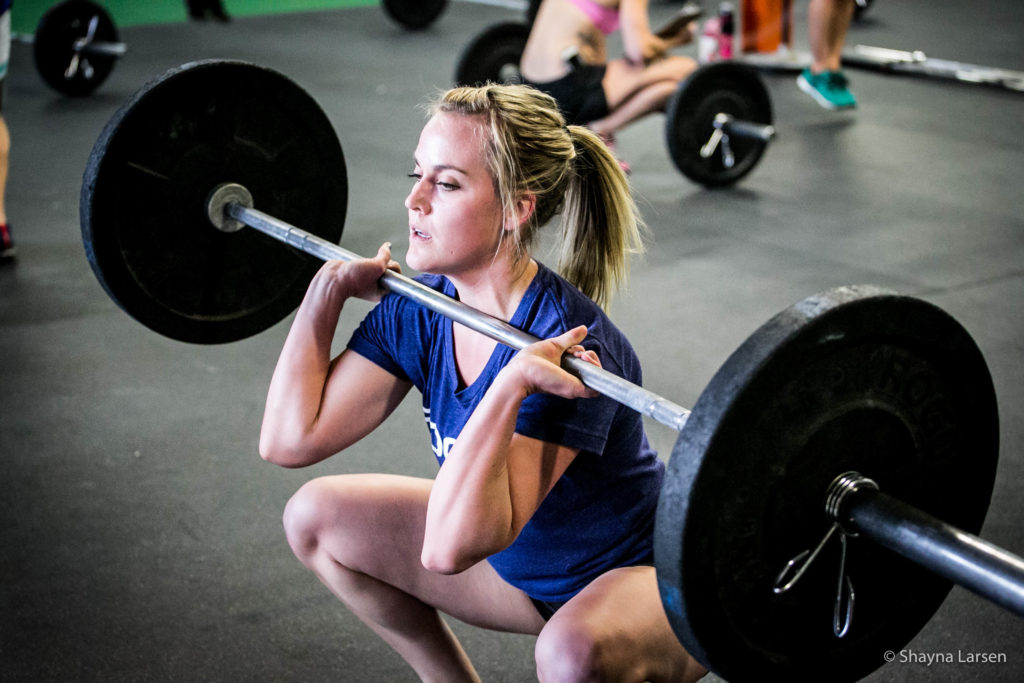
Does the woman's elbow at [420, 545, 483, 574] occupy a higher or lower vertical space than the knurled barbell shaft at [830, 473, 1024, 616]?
lower

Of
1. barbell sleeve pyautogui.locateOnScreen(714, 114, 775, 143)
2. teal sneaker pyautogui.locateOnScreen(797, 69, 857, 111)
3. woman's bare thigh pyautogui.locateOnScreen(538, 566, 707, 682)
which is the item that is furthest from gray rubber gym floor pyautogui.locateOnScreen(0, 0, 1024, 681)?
woman's bare thigh pyautogui.locateOnScreen(538, 566, 707, 682)

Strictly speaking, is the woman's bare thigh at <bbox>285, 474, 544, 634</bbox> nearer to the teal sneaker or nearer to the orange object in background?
the teal sneaker

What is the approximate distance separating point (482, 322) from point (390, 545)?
0.37m

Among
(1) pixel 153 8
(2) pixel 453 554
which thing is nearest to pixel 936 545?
(2) pixel 453 554

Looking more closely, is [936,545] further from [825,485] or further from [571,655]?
[571,655]

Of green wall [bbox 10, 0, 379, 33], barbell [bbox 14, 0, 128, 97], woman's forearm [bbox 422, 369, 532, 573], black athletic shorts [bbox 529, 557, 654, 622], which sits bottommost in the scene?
green wall [bbox 10, 0, 379, 33]

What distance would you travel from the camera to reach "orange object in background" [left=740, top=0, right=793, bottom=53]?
5.82m

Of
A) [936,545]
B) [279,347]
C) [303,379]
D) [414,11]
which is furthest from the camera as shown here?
[414,11]

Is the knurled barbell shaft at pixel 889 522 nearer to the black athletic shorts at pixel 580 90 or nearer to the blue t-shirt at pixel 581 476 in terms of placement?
the blue t-shirt at pixel 581 476

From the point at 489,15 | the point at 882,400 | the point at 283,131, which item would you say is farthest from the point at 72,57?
the point at 882,400

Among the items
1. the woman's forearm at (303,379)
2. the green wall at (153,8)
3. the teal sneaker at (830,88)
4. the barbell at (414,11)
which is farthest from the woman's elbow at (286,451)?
the green wall at (153,8)

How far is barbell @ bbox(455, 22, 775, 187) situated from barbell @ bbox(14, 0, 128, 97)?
2.44 metres

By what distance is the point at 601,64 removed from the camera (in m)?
3.90

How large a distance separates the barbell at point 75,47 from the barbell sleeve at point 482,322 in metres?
4.08
